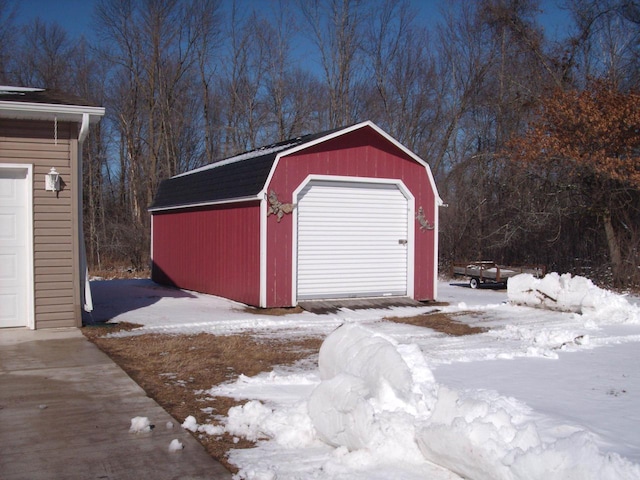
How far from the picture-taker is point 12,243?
943cm

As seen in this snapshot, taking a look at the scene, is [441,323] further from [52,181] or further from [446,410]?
[446,410]

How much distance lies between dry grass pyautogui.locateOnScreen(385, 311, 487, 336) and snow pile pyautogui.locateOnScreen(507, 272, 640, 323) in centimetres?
182

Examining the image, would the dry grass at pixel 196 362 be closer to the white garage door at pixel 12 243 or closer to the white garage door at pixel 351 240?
the white garage door at pixel 12 243

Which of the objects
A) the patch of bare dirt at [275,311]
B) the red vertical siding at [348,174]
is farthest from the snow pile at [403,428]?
the red vertical siding at [348,174]

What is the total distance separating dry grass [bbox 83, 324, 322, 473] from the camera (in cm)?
559

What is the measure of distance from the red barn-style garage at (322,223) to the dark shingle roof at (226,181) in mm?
40

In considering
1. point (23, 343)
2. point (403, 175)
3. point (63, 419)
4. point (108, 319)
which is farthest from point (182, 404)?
point (403, 175)

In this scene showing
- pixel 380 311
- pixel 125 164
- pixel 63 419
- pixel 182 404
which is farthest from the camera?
pixel 125 164

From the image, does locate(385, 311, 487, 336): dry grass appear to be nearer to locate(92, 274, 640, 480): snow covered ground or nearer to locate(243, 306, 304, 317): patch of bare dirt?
locate(92, 274, 640, 480): snow covered ground

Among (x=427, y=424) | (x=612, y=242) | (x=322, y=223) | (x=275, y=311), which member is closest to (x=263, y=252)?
(x=275, y=311)

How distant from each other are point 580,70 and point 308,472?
22151 mm

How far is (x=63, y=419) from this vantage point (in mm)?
5277

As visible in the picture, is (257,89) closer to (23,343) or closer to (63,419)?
(23,343)

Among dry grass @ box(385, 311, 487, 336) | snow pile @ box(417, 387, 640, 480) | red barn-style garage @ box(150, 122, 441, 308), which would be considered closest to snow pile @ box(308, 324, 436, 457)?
snow pile @ box(417, 387, 640, 480)
